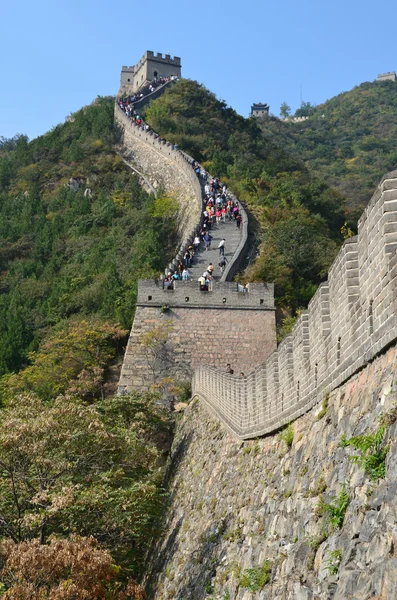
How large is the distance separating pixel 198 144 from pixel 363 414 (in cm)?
4574

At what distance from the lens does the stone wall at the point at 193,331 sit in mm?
23828

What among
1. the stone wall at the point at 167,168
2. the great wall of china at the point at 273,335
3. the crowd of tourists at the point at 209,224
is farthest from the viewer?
the stone wall at the point at 167,168

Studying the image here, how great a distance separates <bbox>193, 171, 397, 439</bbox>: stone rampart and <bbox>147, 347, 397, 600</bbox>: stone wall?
19cm

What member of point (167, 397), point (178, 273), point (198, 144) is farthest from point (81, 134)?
point (167, 397)

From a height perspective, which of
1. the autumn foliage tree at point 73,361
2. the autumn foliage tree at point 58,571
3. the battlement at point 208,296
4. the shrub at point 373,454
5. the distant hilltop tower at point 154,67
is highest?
the distant hilltop tower at point 154,67

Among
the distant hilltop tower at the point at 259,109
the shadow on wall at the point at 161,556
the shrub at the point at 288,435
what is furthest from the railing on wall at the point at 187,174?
the distant hilltop tower at the point at 259,109

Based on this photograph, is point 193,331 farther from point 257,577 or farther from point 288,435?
point 257,577

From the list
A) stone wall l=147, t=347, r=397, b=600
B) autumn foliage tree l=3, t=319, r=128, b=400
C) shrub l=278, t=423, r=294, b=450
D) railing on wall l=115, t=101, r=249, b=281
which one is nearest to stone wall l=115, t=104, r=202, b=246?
railing on wall l=115, t=101, r=249, b=281

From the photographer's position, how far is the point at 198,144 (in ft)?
164

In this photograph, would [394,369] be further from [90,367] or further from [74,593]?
[90,367]

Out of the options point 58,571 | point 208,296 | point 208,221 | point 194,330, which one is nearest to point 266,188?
point 208,221

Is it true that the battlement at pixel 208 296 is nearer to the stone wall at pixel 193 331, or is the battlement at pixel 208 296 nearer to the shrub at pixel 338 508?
the stone wall at pixel 193 331

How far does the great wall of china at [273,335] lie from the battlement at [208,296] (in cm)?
3

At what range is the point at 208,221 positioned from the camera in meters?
32.6
